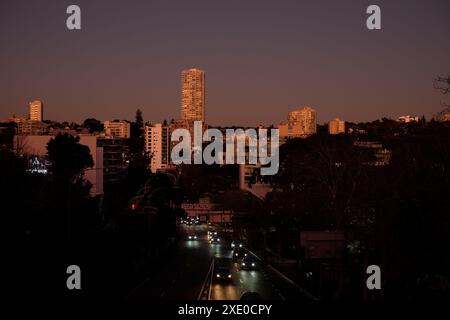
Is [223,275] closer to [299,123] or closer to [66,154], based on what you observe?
[66,154]

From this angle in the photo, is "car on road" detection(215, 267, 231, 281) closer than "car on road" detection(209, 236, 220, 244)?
Yes

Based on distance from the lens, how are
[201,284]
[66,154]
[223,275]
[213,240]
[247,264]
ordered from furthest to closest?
[213,240], [66,154], [247,264], [223,275], [201,284]

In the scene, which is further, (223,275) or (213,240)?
(213,240)

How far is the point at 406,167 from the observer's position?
30422mm

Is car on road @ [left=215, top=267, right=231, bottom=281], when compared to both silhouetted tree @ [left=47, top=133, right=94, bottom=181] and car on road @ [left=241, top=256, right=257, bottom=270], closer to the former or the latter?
car on road @ [left=241, top=256, right=257, bottom=270]

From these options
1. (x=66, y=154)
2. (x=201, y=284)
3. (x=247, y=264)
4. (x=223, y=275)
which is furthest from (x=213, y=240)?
(x=201, y=284)

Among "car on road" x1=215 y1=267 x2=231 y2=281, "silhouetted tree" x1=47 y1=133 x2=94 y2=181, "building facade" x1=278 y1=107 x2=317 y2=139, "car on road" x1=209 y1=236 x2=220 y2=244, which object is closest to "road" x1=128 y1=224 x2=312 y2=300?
"car on road" x1=215 y1=267 x2=231 y2=281

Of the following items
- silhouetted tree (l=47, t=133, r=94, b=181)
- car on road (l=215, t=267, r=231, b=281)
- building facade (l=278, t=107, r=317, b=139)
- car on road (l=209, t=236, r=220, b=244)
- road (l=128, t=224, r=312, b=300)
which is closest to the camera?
road (l=128, t=224, r=312, b=300)

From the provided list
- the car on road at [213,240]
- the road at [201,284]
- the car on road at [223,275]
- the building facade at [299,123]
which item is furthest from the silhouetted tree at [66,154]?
the building facade at [299,123]

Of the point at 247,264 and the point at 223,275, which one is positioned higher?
the point at 223,275

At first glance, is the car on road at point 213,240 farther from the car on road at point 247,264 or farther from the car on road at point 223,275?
the car on road at point 223,275

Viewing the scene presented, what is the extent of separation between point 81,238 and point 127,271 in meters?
2.92
